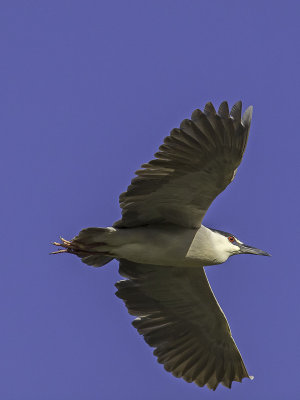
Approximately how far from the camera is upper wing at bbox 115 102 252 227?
8609 millimetres

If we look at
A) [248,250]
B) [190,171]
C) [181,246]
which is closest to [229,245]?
[248,250]

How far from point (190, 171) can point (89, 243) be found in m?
1.40

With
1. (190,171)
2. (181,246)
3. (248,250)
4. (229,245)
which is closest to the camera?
Answer: (190,171)

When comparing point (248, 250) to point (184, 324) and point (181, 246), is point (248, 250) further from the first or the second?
point (184, 324)

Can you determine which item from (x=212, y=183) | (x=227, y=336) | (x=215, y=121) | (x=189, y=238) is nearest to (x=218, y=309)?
(x=227, y=336)

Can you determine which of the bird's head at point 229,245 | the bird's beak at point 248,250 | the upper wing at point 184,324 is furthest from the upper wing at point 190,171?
the upper wing at point 184,324

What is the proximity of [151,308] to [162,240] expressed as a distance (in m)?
1.38

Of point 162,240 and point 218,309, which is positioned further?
point 218,309

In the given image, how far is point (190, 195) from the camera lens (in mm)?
9234

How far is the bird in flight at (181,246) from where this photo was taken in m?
8.70

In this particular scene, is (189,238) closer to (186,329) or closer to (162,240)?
(162,240)

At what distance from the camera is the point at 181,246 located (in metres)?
9.44

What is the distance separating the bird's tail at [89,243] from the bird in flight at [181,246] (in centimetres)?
1

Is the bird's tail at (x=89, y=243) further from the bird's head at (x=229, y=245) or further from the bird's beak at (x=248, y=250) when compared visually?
the bird's beak at (x=248, y=250)
